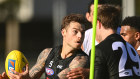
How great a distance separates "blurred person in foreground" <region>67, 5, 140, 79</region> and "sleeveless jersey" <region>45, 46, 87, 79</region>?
0.69 m

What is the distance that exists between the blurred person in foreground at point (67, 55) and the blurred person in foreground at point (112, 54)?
0.59 m

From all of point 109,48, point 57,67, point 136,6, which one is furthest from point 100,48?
point 136,6

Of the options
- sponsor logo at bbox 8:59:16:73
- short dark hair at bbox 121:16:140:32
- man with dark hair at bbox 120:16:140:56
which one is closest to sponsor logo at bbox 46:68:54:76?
sponsor logo at bbox 8:59:16:73

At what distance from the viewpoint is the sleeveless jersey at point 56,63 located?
19.1ft

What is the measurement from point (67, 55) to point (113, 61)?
3.42 ft

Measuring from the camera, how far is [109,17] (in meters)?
5.23

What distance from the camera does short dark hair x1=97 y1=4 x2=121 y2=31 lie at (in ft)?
17.1

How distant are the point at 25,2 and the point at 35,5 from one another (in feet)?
6.32

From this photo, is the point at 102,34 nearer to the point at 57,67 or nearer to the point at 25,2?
the point at 57,67

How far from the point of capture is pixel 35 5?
39625 millimetres

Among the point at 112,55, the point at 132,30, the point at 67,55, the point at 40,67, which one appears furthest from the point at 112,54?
the point at 132,30

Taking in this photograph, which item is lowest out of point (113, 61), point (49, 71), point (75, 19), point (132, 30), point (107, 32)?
point (49, 71)

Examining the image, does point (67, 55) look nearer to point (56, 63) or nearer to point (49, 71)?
point (56, 63)

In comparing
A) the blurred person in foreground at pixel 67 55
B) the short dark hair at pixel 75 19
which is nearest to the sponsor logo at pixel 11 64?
the blurred person in foreground at pixel 67 55
